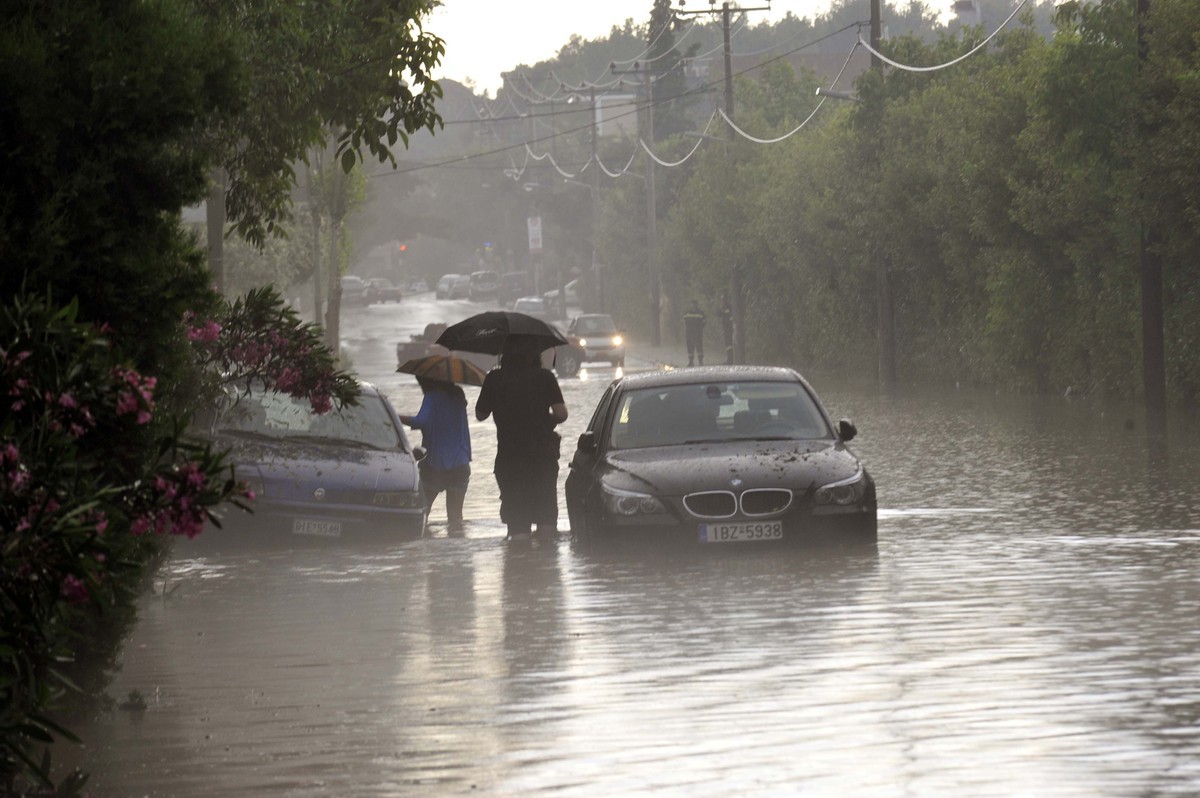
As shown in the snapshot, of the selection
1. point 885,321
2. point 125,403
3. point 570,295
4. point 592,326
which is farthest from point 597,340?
point 570,295

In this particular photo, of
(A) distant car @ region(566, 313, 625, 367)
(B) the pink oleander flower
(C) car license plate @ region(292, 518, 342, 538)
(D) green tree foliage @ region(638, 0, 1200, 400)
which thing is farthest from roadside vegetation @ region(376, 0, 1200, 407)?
(B) the pink oleander flower

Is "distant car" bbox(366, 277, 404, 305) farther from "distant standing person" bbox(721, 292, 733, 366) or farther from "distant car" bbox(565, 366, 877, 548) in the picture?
"distant car" bbox(565, 366, 877, 548)

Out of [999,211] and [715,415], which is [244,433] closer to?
[715,415]

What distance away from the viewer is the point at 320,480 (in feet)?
52.5

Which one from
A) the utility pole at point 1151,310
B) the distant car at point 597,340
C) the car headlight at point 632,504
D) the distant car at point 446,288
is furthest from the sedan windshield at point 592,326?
the distant car at point 446,288

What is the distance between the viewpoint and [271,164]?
14.3 metres

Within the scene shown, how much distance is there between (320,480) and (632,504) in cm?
320

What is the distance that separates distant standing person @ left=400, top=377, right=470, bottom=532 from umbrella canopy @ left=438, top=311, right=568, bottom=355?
1.44 feet

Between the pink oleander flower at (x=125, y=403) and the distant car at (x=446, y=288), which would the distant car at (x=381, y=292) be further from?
the pink oleander flower at (x=125, y=403)

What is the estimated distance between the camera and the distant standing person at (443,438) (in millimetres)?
17000

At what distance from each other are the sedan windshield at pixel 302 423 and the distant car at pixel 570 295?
9324 cm

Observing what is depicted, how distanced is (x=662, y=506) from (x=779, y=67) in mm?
69944

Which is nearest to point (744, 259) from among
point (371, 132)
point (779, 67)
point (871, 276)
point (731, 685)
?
point (871, 276)

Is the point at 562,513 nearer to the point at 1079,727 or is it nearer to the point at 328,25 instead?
the point at 328,25
